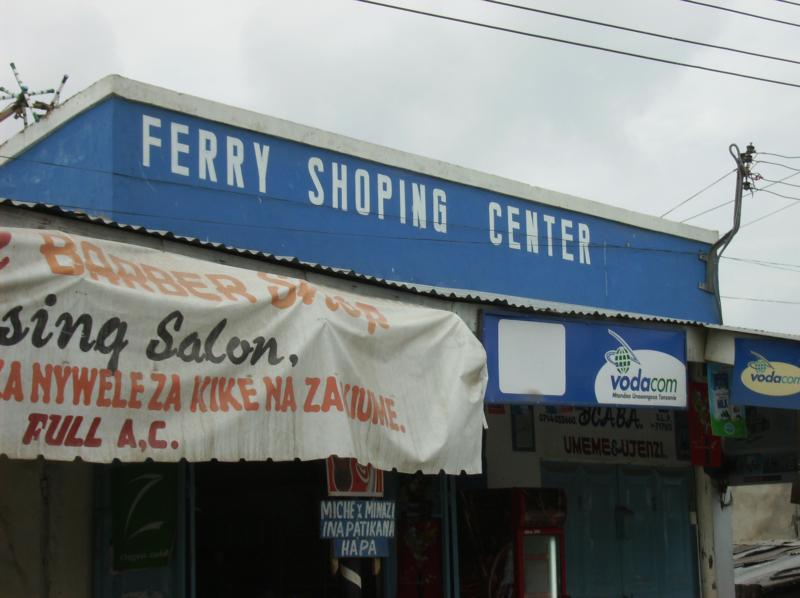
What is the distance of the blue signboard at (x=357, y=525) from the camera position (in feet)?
23.6

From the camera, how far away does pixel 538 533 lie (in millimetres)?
10430

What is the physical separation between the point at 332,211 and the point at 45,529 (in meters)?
5.53

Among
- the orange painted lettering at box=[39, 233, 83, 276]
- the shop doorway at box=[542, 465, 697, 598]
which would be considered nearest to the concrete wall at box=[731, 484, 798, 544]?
the shop doorway at box=[542, 465, 697, 598]

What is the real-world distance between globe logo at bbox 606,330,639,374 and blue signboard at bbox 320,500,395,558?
8.84ft

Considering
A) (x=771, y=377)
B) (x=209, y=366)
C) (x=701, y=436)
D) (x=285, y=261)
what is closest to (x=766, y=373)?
(x=771, y=377)

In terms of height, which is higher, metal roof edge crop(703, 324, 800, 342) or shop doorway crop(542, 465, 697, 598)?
metal roof edge crop(703, 324, 800, 342)

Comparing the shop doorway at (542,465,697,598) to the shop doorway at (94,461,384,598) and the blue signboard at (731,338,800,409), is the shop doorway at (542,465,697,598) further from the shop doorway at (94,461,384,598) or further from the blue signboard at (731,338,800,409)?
the shop doorway at (94,461,384,598)

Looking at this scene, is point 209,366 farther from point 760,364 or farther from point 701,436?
point 701,436

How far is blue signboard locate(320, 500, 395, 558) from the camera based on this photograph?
7.20 meters

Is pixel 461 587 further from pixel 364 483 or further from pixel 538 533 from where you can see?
pixel 364 483

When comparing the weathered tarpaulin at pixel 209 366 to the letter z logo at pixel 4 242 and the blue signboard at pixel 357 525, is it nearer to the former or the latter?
the letter z logo at pixel 4 242

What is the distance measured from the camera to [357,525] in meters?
7.37

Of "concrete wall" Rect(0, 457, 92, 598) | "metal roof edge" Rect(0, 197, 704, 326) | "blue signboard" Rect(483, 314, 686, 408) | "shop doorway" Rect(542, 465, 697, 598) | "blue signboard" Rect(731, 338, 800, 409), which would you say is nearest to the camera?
"metal roof edge" Rect(0, 197, 704, 326)

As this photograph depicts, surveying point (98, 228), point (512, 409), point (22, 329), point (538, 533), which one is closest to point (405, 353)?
point (98, 228)
